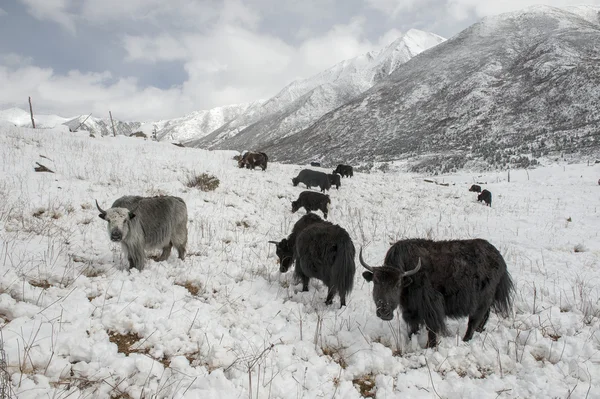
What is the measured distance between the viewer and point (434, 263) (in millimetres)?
3939

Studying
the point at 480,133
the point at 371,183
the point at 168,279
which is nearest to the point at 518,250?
the point at 168,279

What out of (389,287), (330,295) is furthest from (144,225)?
(389,287)

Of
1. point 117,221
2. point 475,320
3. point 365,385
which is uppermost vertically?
point 117,221

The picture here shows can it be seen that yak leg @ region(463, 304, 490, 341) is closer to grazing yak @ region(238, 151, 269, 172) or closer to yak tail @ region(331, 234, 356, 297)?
yak tail @ region(331, 234, 356, 297)

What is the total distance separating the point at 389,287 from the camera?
3709 millimetres

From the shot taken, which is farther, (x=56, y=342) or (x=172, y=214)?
(x=172, y=214)

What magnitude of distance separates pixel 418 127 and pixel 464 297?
88281mm

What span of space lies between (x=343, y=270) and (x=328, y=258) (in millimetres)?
320

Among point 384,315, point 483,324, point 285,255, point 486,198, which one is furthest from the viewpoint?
point 486,198

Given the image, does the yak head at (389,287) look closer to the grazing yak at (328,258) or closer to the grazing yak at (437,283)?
the grazing yak at (437,283)

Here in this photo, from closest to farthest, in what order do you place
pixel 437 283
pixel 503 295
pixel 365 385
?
pixel 365 385
pixel 437 283
pixel 503 295

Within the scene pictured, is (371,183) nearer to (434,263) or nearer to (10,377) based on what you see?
(434,263)

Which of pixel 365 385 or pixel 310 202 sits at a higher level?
pixel 310 202

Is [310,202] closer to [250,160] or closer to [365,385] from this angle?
[250,160]
